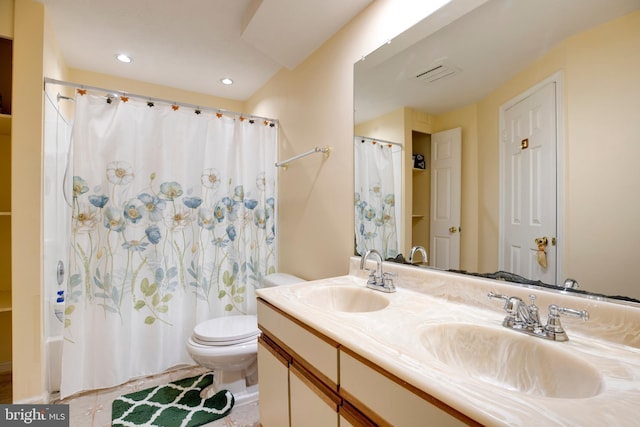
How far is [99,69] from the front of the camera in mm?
2484

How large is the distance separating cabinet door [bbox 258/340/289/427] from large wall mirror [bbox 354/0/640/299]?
0.80 metres

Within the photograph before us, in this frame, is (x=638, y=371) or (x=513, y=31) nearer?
(x=638, y=371)

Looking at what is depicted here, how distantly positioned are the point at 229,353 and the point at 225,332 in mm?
141

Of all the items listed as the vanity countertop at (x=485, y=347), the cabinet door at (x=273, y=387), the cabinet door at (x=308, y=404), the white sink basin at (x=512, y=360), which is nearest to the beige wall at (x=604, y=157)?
the vanity countertop at (x=485, y=347)

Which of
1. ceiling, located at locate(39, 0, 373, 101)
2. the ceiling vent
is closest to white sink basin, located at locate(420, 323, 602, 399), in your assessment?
the ceiling vent

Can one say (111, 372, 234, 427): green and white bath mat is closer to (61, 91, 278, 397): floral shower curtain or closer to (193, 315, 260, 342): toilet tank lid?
→ (61, 91, 278, 397): floral shower curtain

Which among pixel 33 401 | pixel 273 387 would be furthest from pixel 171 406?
pixel 273 387

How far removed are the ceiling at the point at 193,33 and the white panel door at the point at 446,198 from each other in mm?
938

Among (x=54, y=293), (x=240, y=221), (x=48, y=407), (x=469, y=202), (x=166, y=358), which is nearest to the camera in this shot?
(x=469, y=202)

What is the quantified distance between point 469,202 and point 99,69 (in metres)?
3.09

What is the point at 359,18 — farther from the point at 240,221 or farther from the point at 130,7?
the point at 240,221

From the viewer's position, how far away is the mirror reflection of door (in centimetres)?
95

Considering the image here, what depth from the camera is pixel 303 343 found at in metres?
1.04

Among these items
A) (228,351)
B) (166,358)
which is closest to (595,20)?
(228,351)
